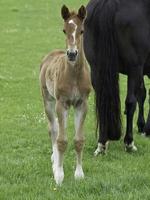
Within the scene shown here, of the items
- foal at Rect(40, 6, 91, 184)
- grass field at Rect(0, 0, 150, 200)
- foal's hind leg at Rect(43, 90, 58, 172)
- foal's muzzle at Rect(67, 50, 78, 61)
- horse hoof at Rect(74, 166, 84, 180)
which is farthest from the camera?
foal's hind leg at Rect(43, 90, 58, 172)

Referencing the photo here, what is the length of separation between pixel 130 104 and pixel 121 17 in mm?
1271

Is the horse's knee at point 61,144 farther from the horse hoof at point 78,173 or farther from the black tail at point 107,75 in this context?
the black tail at point 107,75

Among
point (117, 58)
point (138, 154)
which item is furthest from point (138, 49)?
point (138, 154)

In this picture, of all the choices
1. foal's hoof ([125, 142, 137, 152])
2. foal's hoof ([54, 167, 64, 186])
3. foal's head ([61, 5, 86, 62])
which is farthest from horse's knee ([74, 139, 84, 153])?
foal's hoof ([125, 142, 137, 152])

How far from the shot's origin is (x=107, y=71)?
766cm

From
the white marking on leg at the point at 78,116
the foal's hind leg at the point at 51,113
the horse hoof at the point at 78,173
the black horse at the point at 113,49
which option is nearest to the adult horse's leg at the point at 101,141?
the black horse at the point at 113,49

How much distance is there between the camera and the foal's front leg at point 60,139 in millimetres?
6117

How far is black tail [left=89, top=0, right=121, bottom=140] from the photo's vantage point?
7.62 metres

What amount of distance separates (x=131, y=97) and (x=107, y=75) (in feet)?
1.72

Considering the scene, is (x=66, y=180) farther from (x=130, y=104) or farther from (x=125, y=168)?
(x=130, y=104)

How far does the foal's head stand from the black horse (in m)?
1.84

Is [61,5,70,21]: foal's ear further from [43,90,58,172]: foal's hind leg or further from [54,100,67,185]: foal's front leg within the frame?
[43,90,58,172]: foal's hind leg

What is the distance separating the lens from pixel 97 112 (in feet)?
25.2

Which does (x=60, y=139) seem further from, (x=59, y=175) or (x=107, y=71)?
(x=107, y=71)
